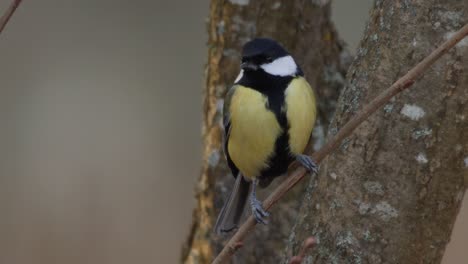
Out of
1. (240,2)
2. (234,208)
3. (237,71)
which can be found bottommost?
(234,208)

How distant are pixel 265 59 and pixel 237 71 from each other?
65 cm

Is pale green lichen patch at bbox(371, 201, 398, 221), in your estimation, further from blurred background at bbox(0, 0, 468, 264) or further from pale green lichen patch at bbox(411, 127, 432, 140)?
blurred background at bbox(0, 0, 468, 264)

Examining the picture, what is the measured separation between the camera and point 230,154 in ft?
9.00

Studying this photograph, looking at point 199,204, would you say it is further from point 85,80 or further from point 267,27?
point 85,80

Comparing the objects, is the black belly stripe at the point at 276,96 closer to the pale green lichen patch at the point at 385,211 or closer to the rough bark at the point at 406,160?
the rough bark at the point at 406,160

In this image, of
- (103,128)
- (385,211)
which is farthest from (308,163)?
(103,128)

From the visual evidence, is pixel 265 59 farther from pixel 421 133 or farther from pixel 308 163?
pixel 421 133

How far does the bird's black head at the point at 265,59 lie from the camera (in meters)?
2.60

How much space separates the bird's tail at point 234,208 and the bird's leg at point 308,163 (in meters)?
0.39

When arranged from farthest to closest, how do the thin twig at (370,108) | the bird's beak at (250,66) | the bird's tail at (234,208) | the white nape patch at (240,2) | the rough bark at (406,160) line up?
the white nape patch at (240,2)
the bird's tail at (234,208)
the bird's beak at (250,66)
the rough bark at (406,160)
the thin twig at (370,108)

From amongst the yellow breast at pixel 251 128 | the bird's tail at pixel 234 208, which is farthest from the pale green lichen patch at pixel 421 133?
the bird's tail at pixel 234 208

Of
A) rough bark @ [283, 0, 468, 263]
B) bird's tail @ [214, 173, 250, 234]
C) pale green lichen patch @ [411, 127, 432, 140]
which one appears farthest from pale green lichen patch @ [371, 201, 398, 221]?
bird's tail @ [214, 173, 250, 234]

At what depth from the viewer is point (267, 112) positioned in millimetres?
2537

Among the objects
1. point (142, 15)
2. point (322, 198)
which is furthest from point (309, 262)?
point (142, 15)
